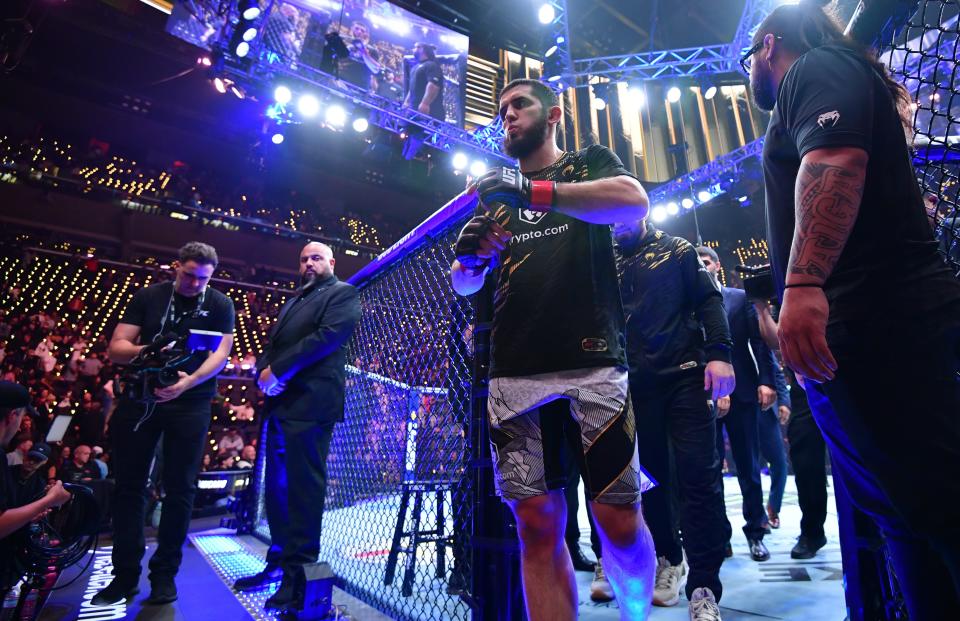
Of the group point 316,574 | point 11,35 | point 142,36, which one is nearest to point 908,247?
point 316,574

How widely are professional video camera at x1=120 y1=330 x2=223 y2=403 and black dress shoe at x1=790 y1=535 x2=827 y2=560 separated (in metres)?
3.46

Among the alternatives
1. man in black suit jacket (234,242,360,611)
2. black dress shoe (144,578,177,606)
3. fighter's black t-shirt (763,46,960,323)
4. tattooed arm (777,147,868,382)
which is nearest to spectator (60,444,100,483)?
black dress shoe (144,578,177,606)

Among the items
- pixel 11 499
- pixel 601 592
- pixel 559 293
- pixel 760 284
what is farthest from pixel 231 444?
pixel 760 284

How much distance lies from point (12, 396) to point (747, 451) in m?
4.44

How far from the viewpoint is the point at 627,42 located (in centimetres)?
1003

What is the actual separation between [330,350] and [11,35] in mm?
7639

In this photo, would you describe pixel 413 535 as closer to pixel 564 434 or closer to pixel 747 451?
pixel 564 434

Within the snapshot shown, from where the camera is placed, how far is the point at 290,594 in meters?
2.10

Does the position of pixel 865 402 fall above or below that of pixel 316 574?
above

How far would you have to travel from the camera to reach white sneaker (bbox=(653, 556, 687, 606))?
2.06 m

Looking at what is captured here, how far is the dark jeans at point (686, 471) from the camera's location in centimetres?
190

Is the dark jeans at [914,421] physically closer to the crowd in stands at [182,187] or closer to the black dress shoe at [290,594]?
the black dress shoe at [290,594]

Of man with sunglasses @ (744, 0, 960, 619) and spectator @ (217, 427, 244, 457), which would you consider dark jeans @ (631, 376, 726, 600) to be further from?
spectator @ (217, 427, 244, 457)

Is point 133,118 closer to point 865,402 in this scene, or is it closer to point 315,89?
point 315,89
